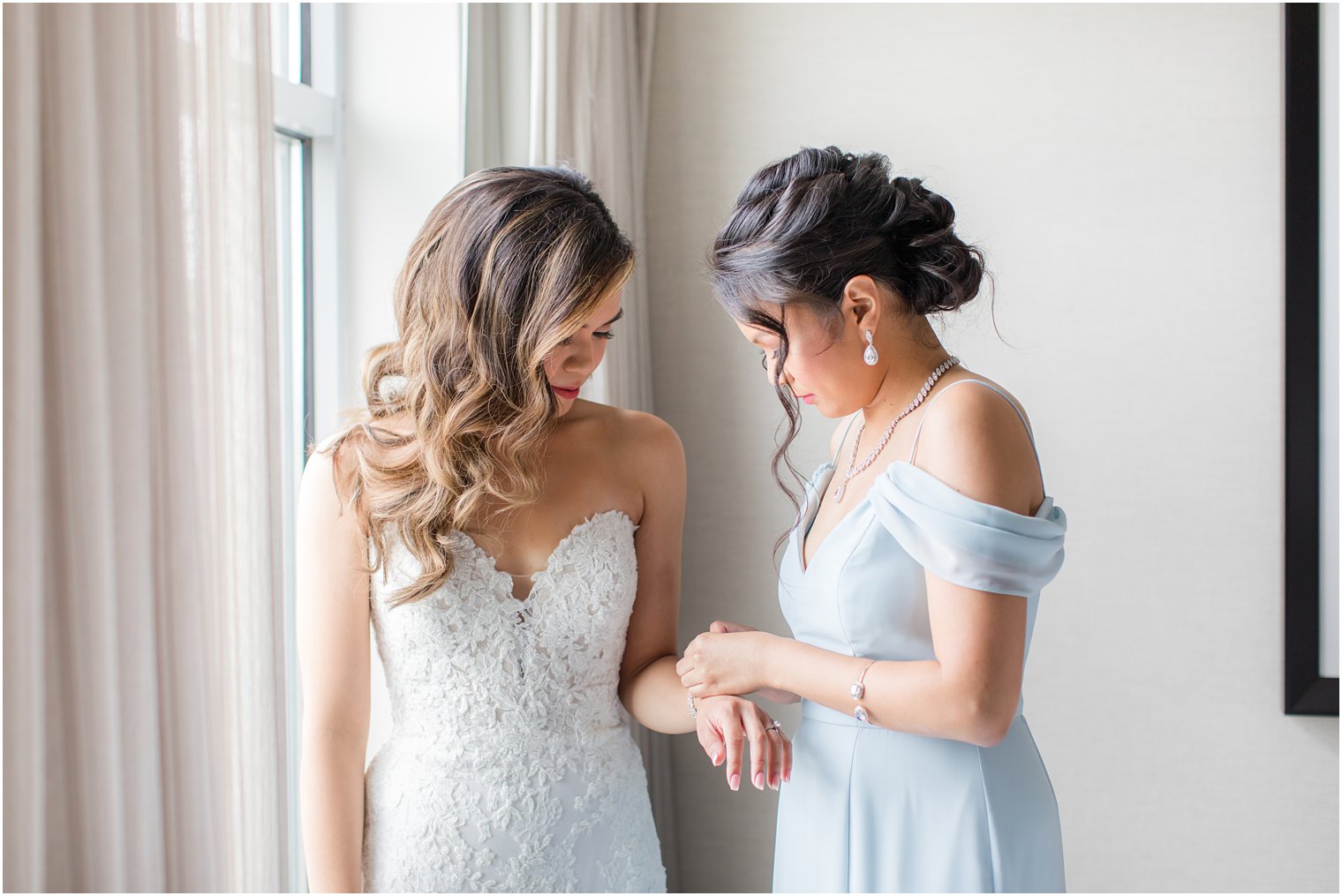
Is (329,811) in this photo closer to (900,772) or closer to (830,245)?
(900,772)

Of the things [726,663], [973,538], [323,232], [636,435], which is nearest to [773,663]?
[726,663]

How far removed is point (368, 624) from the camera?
126 cm

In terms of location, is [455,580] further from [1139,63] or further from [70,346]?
[1139,63]

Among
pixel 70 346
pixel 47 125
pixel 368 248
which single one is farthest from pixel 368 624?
pixel 368 248

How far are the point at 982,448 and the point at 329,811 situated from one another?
93cm

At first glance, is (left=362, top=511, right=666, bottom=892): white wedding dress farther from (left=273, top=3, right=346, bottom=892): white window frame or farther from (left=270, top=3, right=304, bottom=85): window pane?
(left=270, top=3, right=304, bottom=85): window pane

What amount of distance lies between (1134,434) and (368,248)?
1.69 m

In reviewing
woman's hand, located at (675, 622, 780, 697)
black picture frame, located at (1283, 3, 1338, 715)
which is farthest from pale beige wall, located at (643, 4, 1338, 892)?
woman's hand, located at (675, 622, 780, 697)

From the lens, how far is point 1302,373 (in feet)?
6.57

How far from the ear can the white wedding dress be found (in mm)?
467

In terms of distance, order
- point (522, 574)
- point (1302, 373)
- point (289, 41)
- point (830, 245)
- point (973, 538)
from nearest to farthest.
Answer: point (973, 538) → point (830, 245) → point (522, 574) → point (289, 41) → point (1302, 373)

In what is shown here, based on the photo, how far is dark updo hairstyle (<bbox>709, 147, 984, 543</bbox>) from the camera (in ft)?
3.61

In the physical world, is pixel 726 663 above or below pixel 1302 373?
below

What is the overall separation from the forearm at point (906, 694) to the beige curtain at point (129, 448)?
2.26 ft
